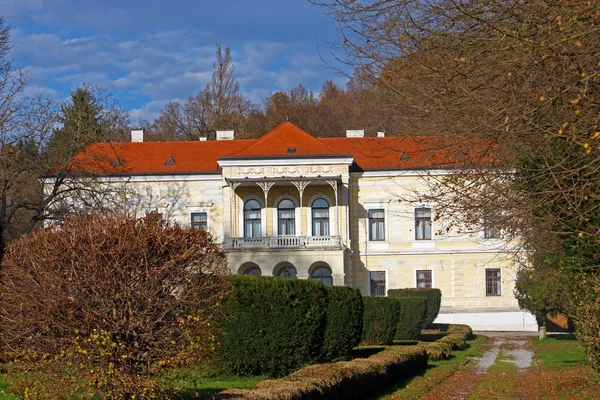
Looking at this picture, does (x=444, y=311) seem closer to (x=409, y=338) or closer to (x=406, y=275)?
(x=406, y=275)

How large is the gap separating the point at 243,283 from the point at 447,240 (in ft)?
107

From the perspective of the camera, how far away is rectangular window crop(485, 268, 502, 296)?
156 ft

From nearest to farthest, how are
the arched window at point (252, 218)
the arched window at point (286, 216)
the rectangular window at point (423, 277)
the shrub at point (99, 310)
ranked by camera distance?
the shrub at point (99, 310) < the arched window at point (252, 218) < the arched window at point (286, 216) < the rectangular window at point (423, 277)

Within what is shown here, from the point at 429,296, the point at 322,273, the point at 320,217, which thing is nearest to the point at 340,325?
the point at 429,296

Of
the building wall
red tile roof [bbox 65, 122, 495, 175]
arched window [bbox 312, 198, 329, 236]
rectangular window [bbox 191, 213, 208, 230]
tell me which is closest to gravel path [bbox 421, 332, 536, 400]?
the building wall

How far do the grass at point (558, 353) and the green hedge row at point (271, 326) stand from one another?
6.30 meters

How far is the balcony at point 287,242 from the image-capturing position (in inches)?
1752

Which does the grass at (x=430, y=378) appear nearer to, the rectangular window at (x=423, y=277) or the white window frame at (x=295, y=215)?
the rectangular window at (x=423, y=277)

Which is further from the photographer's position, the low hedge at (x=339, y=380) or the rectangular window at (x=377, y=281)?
the rectangular window at (x=377, y=281)

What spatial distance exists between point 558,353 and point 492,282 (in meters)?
19.4

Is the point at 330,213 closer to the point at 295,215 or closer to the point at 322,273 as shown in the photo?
the point at 295,215

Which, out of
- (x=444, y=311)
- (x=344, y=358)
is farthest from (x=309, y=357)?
(x=444, y=311)

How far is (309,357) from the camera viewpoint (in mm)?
17828

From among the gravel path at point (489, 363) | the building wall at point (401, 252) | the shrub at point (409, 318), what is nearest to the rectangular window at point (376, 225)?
the building wall at point (401, 252)
